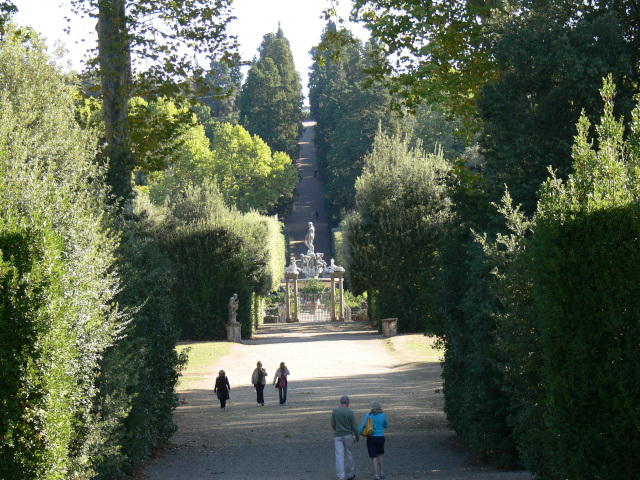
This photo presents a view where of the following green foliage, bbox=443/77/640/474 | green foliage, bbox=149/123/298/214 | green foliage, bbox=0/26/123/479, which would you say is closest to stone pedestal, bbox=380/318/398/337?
green foliage, bbox=0/26/123/479

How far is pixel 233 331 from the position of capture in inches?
1174

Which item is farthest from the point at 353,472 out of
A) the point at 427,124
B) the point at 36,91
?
the point at 427,124

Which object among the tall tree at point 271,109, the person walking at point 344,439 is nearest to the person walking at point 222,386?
the person walking at point 344,439

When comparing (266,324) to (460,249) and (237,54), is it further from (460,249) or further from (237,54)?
(460,249)

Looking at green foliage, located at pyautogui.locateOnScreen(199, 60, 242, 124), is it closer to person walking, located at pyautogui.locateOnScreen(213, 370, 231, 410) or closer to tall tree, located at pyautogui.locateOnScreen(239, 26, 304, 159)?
tall tree, located at pyautogui.locateOnScreen(239, 26, 304, 159)

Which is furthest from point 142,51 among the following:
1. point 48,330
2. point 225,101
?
point 225,101

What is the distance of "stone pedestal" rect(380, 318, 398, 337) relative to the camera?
29016 mm

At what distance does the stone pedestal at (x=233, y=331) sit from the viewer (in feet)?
97.7

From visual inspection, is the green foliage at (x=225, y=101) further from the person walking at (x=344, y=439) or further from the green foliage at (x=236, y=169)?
the person walking at (x=344, y=439)

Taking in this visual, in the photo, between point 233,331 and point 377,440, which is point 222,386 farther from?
point 233,331

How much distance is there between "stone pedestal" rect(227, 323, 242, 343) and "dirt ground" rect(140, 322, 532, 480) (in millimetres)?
3925

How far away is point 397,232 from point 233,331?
8.55 meters

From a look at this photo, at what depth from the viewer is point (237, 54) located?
15891 millimetres

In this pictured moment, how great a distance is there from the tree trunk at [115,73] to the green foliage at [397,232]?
48.9ft
